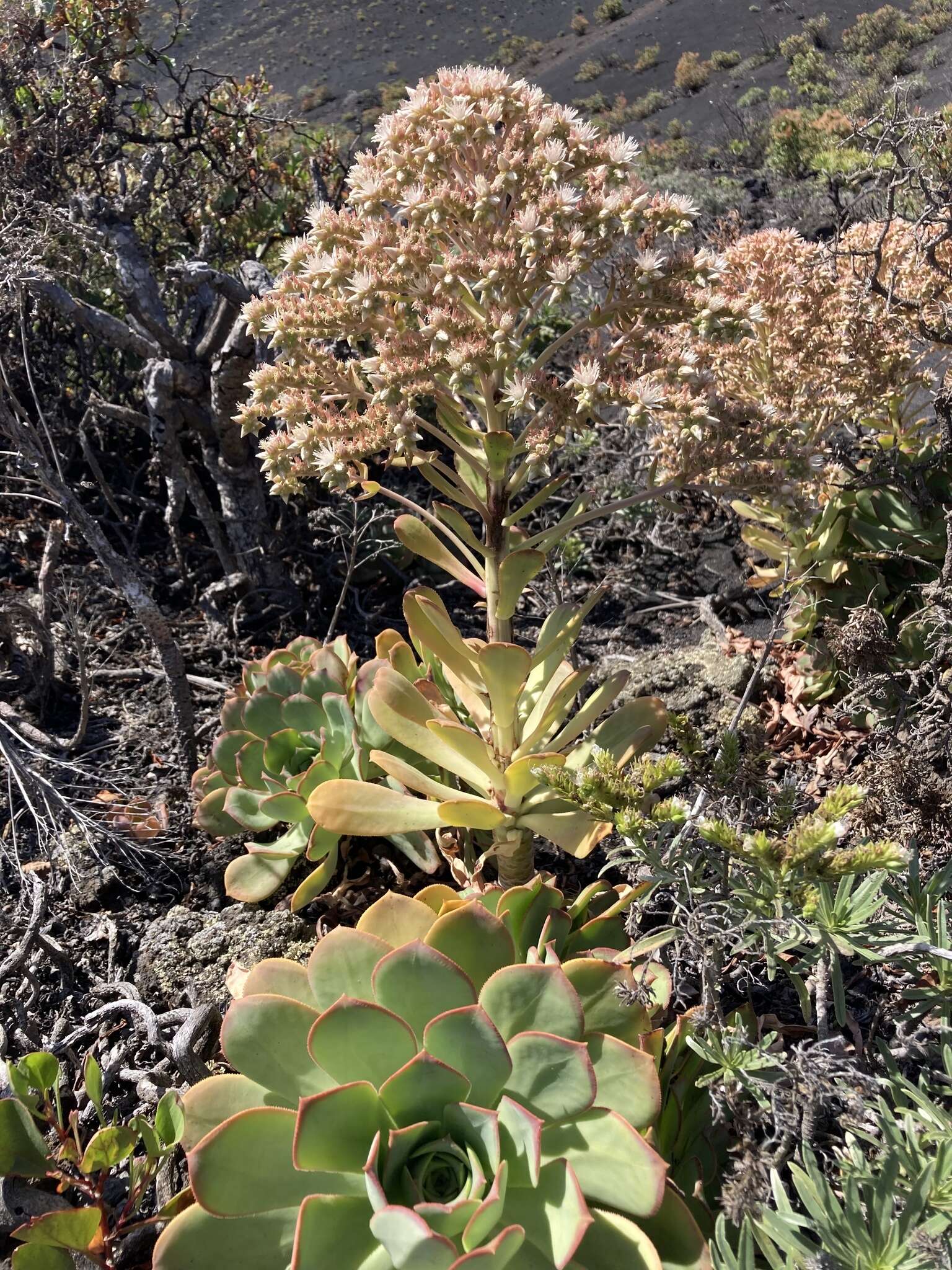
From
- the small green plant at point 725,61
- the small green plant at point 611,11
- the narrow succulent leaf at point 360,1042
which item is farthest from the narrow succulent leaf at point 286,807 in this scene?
the small green plant at point 611,11

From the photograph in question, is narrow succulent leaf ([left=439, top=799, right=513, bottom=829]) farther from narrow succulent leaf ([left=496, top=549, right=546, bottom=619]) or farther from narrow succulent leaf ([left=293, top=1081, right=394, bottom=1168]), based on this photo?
narrow succulent leaf ([left=293, top=1081, right=394, bottom=1168])

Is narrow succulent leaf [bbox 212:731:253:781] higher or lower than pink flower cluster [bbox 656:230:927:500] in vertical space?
lower

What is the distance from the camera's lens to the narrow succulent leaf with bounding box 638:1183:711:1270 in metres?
1.15

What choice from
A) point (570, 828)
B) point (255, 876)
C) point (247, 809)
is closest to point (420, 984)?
point (570, 828)

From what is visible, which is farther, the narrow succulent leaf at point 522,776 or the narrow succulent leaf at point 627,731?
the narrow succulent leaf at point 627,731

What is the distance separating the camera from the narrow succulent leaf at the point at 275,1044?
1.28 metres

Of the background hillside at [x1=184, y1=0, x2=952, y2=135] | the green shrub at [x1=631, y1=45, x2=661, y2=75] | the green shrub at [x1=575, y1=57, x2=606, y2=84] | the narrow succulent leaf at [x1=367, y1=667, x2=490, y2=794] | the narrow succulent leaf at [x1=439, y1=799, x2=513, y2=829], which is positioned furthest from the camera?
the green shrub at [x1=575, y1=57, x2=606, y2=84]

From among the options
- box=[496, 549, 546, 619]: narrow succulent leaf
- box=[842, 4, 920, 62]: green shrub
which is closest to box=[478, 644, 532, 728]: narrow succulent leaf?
box=[496, 549, 546, 619]: narrow succulent leaf

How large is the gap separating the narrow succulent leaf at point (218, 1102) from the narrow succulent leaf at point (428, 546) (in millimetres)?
1085

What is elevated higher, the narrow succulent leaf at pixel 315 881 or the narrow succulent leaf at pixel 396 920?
the narrow succulent leaf at pixel 396 920

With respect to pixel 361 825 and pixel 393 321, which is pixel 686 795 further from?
pixel 393 321

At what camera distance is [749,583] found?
314 cm

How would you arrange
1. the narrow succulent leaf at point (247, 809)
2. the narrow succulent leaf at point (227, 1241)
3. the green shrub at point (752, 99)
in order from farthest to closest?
the green shrub at point (752, 99) → the narrow succulent leaf at point (247, 809) → the narrow succulent leaf at point (227, 1241)

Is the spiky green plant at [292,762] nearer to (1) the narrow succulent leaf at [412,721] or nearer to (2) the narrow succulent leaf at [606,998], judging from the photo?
(1) the narrow succulent leaf at [412,721]
